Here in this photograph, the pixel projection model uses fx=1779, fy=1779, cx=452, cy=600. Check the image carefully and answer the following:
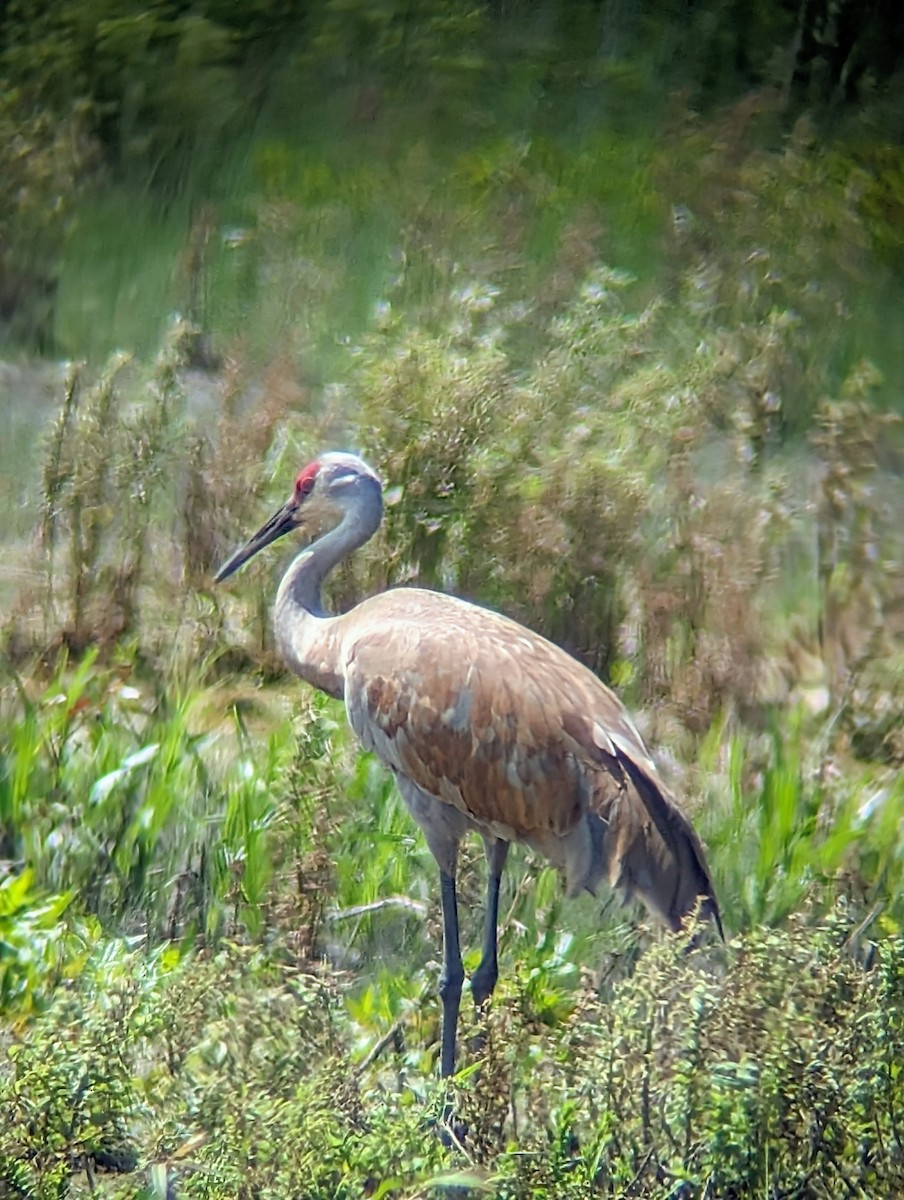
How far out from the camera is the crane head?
3.64 m

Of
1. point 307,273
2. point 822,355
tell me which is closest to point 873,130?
point 822,355

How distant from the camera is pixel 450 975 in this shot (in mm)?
3414

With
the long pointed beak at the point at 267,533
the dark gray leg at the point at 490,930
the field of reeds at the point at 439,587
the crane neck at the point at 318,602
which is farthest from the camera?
the long pointed beak at the point at 267,533

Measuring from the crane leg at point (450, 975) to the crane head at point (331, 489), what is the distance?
77 centimetres

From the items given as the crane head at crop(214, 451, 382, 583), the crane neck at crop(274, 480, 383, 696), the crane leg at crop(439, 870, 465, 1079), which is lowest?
the crane leg at crop(439, 870, 465, 1079)

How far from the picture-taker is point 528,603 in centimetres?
372

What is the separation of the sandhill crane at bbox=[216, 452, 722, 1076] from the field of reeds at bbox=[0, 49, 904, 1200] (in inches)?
4.3

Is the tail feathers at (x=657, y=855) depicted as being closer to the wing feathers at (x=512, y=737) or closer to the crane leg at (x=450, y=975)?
the wing feathers at (x=512, y=737)

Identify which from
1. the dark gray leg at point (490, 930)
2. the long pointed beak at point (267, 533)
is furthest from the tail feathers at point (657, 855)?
the long pointed beak at point (267, 533)

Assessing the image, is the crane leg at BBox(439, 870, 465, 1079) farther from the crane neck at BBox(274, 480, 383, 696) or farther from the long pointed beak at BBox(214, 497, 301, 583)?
the long pointed beak at BBox(214, 497, 301, 583)

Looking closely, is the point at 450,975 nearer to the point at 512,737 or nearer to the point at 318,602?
the point at 512,737

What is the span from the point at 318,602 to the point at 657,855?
921mm

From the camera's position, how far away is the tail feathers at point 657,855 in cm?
325

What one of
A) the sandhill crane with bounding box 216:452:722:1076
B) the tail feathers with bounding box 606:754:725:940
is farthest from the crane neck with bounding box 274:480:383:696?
the tail feathers with bounding box 606:754:725:940
